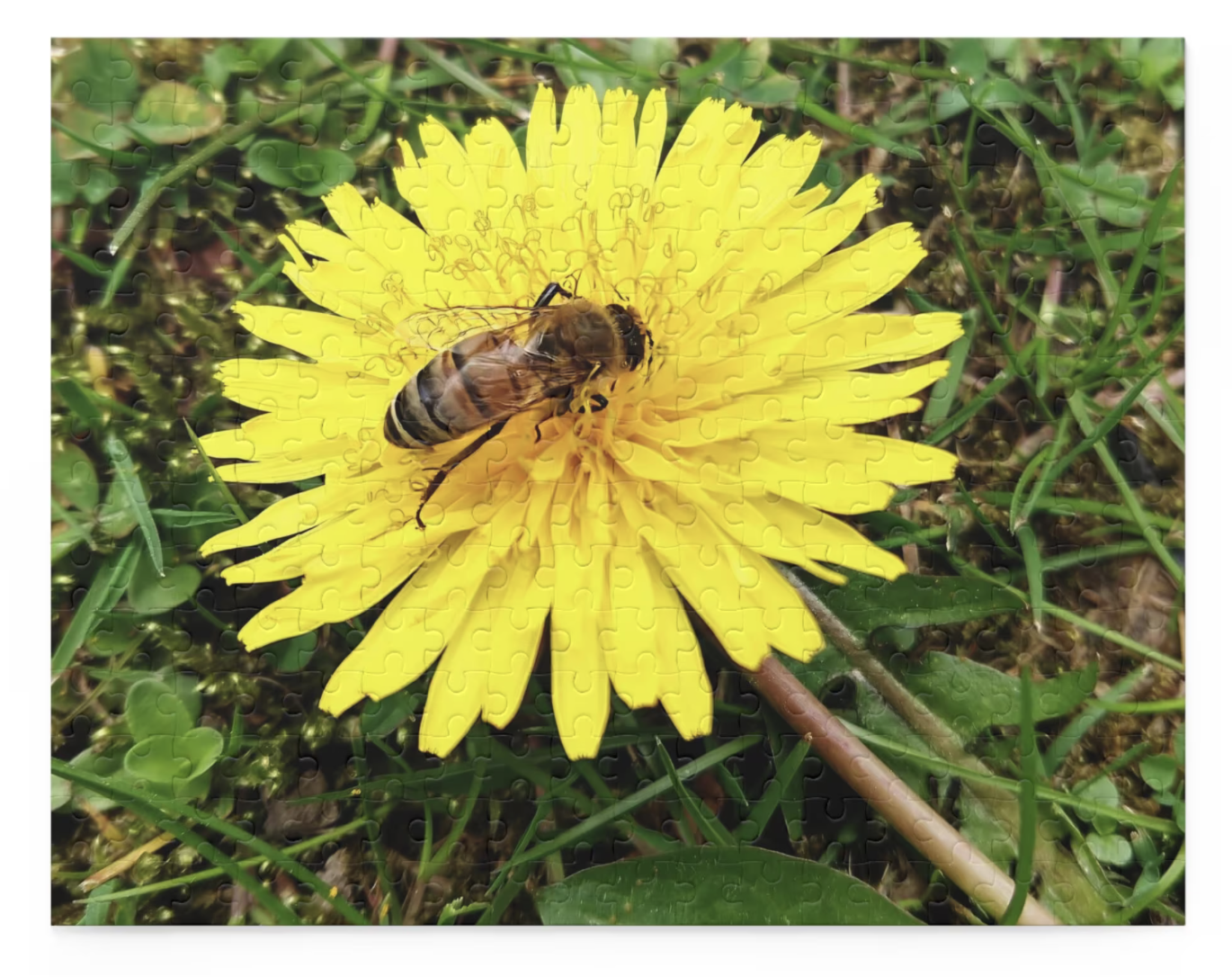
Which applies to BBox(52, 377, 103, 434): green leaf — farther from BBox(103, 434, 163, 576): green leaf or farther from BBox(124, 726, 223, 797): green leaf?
BBox(124, 726, 223, 797): green leaf

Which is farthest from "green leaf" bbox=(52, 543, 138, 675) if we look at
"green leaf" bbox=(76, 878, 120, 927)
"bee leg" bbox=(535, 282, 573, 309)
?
"bee leg" bbox=(535, 282, 573, 309)

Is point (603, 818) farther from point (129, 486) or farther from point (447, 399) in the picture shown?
point (129, 486)

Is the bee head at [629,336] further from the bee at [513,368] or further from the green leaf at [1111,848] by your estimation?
the green leaf at [1111,848]

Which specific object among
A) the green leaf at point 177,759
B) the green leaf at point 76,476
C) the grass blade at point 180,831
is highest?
the green leaf at point 76,476

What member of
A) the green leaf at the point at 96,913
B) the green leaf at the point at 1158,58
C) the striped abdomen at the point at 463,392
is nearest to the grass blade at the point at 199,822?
the green leaf at the point at 96,913

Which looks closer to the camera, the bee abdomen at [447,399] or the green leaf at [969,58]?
the bee abdomen at [447,399]
